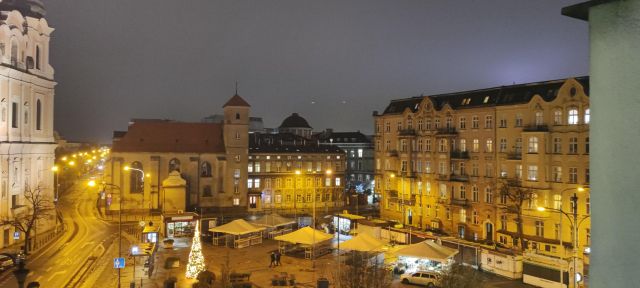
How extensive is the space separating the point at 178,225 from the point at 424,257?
86.1 ft

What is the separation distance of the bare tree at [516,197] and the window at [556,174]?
2.12 meters

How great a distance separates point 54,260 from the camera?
38500 millimetres

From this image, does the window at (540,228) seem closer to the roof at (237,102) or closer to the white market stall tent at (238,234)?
the white market stall tent at (238,234)

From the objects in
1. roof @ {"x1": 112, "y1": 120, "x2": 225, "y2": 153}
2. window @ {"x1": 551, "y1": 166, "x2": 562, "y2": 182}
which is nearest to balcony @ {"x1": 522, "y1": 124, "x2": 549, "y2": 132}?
window @ {"x1": 551, "y1": 166, "x2": 562, "y2": 182}

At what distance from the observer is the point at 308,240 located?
126 feet

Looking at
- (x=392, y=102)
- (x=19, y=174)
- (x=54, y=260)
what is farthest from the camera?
(x=392, y=102)

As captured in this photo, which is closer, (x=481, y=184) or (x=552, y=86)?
(x=552, y=86)

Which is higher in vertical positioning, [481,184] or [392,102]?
[392,102]

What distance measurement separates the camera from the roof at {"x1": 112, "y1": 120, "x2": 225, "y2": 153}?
7338 cm

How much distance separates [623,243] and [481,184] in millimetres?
46917

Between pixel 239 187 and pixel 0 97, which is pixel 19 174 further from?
pixel 239 187

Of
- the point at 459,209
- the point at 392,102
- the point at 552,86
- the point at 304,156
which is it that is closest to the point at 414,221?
the point at 459,209

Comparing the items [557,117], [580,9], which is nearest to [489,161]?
[557,117]

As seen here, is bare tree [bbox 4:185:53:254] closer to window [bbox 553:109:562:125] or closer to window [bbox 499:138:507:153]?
window [bbox 499:138:507:153]
